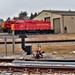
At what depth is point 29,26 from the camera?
4109 cm

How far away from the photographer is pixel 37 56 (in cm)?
1066

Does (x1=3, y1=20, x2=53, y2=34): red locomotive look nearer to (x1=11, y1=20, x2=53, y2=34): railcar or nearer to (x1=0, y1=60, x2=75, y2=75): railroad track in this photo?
(x1=11, y1=20, x2=53, y2=34): railcar

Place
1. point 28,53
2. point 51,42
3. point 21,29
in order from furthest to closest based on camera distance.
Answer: point 21,29 < point 51,42 < point 28,53

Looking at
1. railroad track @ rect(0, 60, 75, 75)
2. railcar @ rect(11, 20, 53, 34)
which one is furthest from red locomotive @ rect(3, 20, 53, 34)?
railroad track @ rect(0, 60, 75, 75)

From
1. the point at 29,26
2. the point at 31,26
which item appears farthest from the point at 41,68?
the point at 31,26

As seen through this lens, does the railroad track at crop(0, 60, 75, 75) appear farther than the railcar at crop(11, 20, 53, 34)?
No

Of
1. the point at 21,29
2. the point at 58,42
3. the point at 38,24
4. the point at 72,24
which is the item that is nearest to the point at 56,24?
the point at 72,24

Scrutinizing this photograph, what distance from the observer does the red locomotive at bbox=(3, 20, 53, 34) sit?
39938mm

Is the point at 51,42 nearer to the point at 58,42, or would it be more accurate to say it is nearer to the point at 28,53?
the point at 58,42

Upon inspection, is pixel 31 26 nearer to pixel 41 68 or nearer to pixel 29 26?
pixel 29 26

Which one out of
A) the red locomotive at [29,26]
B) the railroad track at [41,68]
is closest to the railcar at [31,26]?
the red locomotive at [29,26]

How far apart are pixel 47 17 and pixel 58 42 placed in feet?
114

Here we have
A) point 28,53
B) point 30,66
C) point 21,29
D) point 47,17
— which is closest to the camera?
point 30,66

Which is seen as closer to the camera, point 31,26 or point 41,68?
point 41,68
